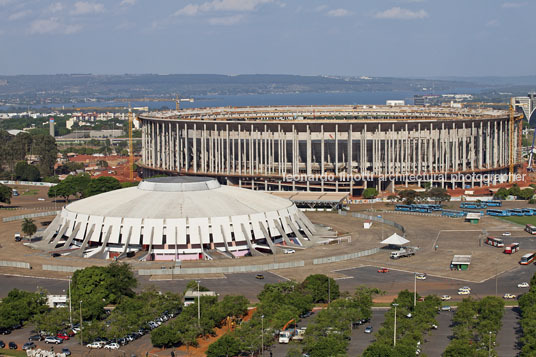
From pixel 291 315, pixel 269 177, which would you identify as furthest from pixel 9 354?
pixel 269 177

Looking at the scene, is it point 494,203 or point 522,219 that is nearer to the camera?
point 522,219

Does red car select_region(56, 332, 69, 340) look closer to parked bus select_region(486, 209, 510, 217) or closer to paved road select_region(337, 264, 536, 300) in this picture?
paved road select_region(337, 264, 536, 300)

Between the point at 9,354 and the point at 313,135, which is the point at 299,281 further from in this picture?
the point at 313,135

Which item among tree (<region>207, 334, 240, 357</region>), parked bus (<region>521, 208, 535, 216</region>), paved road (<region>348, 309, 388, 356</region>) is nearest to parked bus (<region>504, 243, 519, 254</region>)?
paved road (<region>348, 309, 388, 356</region>)

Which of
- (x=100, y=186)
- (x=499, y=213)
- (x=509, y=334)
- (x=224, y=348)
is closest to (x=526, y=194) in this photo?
(x=499, y=213)

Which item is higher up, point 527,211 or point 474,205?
point 474,205

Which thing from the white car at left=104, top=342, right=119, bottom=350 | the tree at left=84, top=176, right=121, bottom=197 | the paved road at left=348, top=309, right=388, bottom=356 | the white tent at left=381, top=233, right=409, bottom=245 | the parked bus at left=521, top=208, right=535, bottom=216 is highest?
the tree at left=84, top=176, right=121, bottom=197

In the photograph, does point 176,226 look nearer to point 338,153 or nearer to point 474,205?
point 474,205

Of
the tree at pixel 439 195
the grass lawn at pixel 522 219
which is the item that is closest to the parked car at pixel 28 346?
the grass lawn at pixel 522 219
